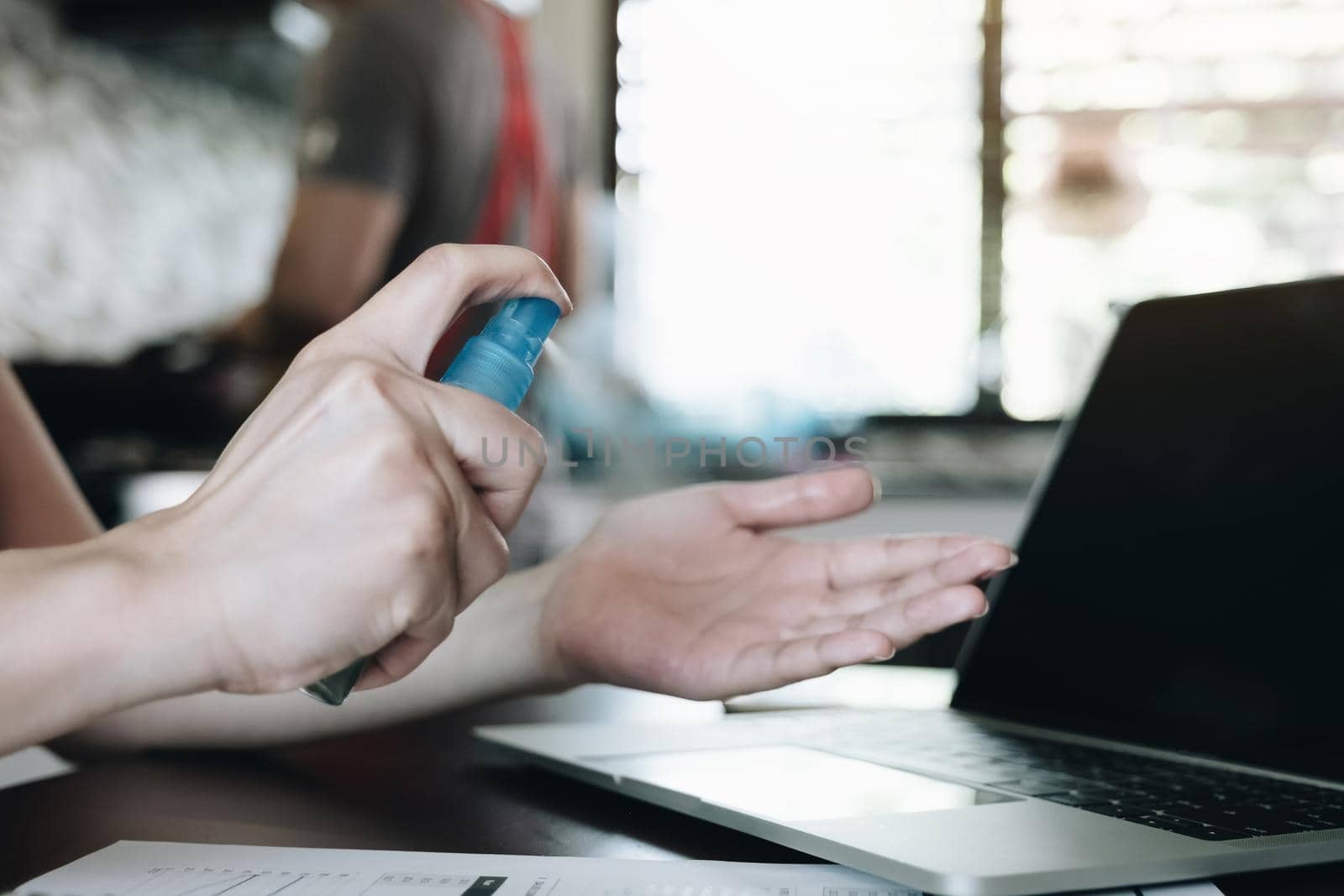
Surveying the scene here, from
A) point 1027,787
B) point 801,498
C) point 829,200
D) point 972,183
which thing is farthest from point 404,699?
point 972,183

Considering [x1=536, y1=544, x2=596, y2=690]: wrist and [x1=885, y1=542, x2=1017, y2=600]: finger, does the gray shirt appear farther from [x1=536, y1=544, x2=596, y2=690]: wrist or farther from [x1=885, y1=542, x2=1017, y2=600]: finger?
[x1=885, y1=542, x2=1017, y2=600]: finger

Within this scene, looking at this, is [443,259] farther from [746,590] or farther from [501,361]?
[746,590]

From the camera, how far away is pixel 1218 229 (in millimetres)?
2428

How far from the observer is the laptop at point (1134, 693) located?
37 centimetres

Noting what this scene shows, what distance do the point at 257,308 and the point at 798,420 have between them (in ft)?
3.20

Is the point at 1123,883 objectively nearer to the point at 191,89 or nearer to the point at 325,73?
the point at 325,73

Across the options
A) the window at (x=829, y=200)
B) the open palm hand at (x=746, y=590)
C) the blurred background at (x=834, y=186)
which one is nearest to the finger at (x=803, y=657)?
the open palm hand at (x=746, y=590)

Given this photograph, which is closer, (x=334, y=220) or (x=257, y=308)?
(x=334, y=220)

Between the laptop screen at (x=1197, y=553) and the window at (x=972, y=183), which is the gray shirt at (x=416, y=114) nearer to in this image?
the laptop screen at (x=1197, y=553)

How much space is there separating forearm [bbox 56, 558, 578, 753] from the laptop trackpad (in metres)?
0.14

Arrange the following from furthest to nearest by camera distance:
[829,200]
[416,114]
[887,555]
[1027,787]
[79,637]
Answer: [829,200] < [416,114] < [887,555] < [1027,787] < [79,637]

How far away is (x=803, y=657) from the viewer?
497 millimetres

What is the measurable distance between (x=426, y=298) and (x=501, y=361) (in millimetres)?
30

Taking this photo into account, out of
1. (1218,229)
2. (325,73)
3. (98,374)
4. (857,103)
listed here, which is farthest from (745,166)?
(325,73)
